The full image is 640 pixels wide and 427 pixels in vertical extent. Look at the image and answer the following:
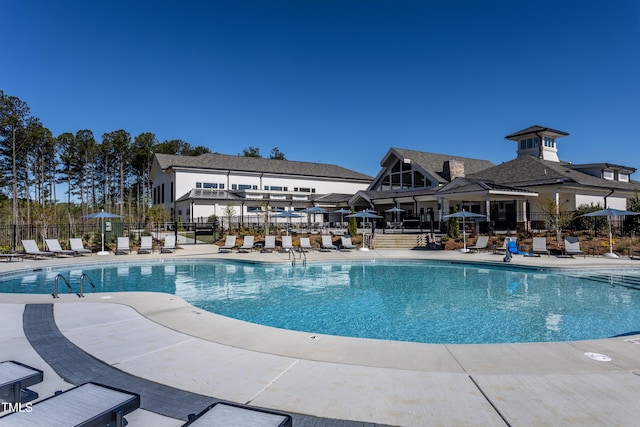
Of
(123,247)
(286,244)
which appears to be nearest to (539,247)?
(286,244)

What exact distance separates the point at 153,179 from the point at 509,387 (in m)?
50.5

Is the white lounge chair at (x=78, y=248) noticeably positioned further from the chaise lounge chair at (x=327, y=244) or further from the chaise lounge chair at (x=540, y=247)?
the chaise lounge chair at (x=540, y=247)

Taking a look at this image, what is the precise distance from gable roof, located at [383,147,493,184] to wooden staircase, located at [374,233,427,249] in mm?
8898

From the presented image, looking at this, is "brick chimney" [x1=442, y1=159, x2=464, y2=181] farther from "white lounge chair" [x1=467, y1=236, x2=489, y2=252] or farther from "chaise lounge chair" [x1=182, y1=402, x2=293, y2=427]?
"chaise lounge chair" [x1=182, y1=402, x2=293, y2=427]

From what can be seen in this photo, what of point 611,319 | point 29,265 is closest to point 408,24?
point 611,319

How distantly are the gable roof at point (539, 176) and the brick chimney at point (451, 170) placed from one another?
5.99 feet

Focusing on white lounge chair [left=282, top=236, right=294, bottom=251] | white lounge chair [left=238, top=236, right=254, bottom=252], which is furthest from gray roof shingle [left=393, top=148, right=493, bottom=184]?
white lounge chair [left=238, top=236, right=254, bottom=252]

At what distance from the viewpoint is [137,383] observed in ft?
13.1

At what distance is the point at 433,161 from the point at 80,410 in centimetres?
3515

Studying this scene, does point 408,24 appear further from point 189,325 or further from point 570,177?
point 189,325

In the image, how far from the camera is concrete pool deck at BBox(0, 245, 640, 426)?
3.35 m

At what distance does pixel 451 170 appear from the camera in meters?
32.3

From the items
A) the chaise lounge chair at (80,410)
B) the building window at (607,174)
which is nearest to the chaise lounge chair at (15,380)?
the chaise lounge chair at (80,410)

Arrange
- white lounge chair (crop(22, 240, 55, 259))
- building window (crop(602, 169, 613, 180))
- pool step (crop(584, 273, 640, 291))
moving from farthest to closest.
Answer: building window (crop(602, 169, 613, 180))
white lounge chair (crop(22, 240, 55, 259))
pool step (crop(584, 273, 640, 291))
